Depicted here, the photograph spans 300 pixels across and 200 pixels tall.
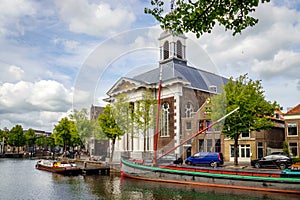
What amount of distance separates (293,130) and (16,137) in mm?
95759

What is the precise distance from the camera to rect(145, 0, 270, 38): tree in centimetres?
894

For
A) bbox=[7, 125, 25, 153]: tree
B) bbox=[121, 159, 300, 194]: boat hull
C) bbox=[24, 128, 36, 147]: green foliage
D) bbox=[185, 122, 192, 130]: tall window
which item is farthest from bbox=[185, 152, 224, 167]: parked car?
bbox=[24, 128, 36, 147]: green foliage

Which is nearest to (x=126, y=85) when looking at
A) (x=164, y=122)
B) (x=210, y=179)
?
(x=164, y=122)

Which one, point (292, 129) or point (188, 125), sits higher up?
point (292, 129)

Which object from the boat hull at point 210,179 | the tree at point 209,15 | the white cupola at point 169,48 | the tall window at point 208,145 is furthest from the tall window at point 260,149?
the tree at point 209,15

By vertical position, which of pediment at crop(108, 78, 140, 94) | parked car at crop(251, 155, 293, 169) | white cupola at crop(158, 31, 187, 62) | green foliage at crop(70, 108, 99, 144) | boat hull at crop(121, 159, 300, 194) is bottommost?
boat hull at crop(121, 159, 300, 194)

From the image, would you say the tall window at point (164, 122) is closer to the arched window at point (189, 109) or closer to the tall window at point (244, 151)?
the arched window at point (189, 109)

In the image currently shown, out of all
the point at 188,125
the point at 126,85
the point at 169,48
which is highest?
the point at 169,48

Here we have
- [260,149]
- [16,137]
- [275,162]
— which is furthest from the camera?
[16,137]

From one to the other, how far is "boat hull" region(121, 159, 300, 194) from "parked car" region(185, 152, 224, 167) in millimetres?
5288

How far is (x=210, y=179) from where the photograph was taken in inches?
1146

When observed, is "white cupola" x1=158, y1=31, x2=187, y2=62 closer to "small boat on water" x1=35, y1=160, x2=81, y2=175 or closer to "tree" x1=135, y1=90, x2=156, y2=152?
"tree" x1=135, y1=90, x2=156, y2=152

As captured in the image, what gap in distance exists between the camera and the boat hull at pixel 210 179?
2531cm

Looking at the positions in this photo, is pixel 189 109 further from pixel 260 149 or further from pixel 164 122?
pixel 260 149
